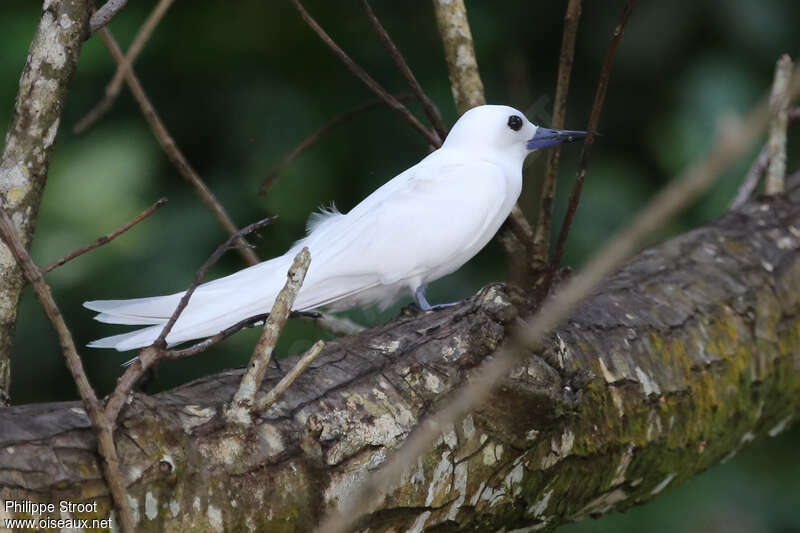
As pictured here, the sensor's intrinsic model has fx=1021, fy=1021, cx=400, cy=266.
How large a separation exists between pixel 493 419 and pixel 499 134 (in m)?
1.14

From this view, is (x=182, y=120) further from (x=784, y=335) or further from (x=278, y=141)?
(x=784, y=335)

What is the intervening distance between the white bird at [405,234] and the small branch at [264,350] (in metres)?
0.63

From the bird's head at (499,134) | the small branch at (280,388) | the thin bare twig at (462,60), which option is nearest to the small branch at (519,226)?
the thin bare twig at (462,60)

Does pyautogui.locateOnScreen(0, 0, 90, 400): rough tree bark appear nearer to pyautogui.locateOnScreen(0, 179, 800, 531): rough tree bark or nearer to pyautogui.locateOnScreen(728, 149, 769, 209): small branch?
pyautogui.locateOnScreen(0, 179, 800, 531): rough tree bark

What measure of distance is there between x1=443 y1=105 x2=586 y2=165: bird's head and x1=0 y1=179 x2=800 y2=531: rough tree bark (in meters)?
0.41

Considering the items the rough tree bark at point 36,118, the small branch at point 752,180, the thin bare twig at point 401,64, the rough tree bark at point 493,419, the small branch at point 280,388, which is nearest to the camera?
the rough tree bark at point 493,419

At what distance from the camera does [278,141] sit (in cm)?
342

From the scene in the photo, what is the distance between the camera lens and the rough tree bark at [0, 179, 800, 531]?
4.34 feet

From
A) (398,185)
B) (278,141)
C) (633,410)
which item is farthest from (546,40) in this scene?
(633,410)

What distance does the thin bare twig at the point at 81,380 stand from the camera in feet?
3.95

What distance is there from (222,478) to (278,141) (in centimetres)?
218

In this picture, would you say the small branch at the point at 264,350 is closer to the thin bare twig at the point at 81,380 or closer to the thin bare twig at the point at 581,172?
the thin bare twig at the point at 81,380

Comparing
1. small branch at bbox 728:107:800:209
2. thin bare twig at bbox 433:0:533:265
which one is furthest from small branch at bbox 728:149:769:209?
thin bare twig at bbox 433:0:533:265

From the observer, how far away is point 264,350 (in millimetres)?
1431
